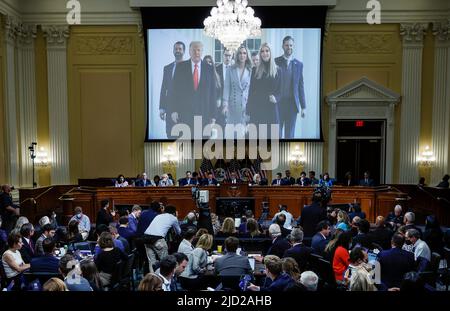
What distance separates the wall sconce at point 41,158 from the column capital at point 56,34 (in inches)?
160

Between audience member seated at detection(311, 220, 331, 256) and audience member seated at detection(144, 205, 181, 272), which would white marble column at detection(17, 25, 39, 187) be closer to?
audience member seated at detection(144, 205, 181, 272)

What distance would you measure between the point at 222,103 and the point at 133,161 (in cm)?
417

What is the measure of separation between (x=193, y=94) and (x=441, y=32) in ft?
31.2

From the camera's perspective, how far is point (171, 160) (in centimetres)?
1662

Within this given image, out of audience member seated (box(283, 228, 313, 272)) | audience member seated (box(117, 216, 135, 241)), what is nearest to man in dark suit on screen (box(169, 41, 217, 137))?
audience member seated (box(117, 216, 135, 241))

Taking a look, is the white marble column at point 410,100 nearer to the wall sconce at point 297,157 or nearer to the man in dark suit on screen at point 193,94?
the wall sconce at point 297,157

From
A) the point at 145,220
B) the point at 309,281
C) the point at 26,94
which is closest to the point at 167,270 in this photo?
the point at 309,281

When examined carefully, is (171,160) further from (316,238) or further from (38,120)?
(316,238)

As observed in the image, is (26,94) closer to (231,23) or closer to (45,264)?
(231,23)

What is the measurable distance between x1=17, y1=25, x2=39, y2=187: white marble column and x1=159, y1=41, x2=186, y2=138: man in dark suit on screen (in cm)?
495

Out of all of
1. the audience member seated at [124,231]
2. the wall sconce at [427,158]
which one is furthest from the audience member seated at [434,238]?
the wall sconce at [427,158]

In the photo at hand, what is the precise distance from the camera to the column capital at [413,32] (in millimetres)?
16062

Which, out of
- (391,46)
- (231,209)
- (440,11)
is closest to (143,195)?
(231,209)

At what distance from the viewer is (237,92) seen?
16250 mm
